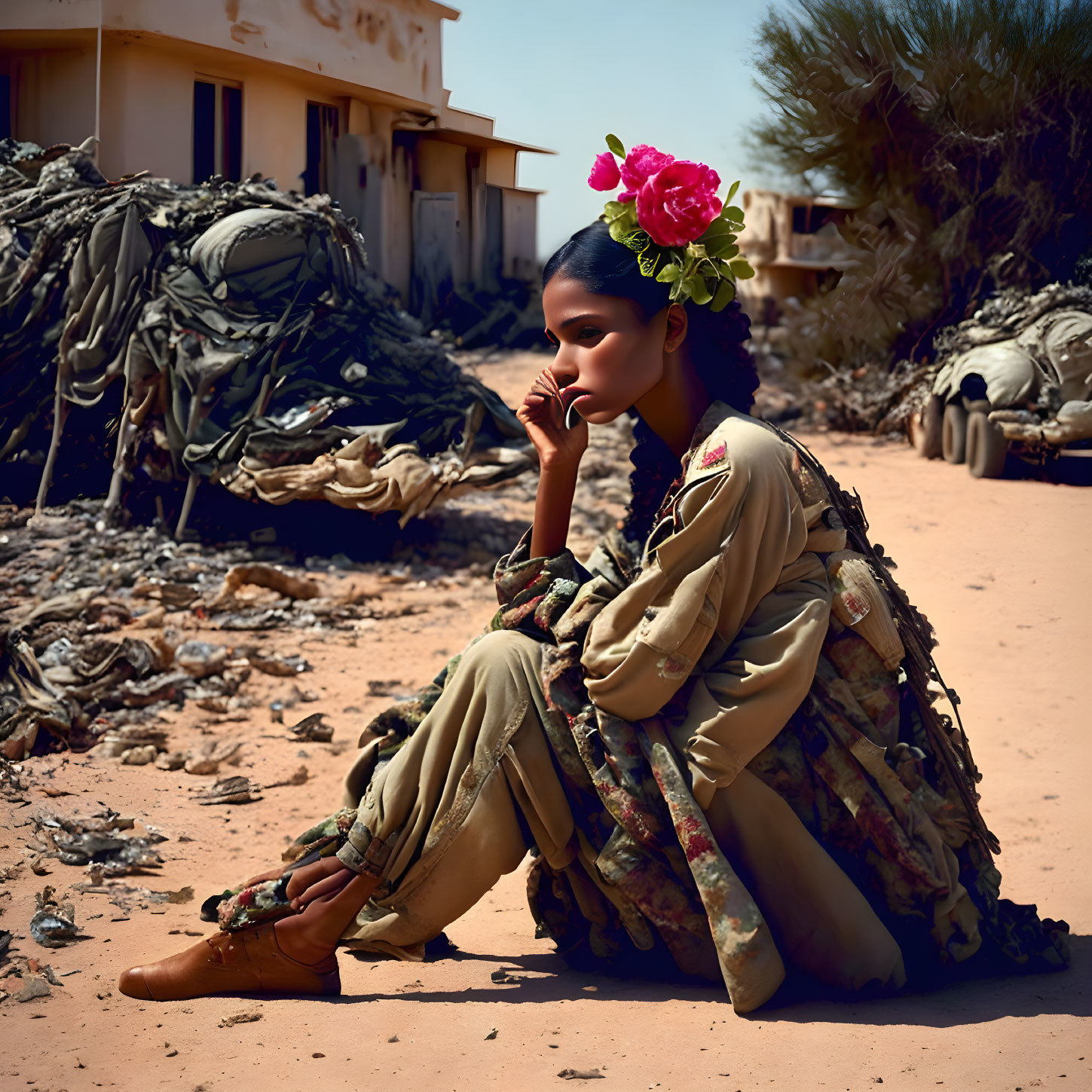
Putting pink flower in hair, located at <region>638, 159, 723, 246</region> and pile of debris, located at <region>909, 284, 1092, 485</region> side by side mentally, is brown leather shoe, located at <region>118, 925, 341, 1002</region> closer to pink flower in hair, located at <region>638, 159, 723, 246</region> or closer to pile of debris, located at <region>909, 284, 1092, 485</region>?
pink flower in hair, located at <region>638, 159, 723, 246</region>

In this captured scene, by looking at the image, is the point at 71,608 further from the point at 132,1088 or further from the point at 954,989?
the point at 954,989

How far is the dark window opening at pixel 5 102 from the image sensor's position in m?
11.7

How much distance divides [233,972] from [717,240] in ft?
5.75

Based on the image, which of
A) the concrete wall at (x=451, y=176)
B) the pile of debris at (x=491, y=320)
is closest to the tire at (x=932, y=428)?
the concrete wall at (x=451, y=176)

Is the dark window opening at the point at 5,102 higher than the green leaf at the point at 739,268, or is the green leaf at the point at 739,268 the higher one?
the dark window opening at the point at 5,102

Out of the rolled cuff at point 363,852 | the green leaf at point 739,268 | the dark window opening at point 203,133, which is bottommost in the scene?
the rolled cuff at point 363,852

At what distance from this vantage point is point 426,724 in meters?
2.29

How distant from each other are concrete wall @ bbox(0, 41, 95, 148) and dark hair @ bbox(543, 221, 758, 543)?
10.6 meters

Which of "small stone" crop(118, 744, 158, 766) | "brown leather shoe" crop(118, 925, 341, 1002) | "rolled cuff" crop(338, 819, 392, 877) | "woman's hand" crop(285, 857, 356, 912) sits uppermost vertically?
"rolled cuff" crop(338, 819, 392, 877)

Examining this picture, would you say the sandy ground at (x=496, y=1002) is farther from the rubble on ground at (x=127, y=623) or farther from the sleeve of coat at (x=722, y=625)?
the sleeve of coat at (x=722, y=625)

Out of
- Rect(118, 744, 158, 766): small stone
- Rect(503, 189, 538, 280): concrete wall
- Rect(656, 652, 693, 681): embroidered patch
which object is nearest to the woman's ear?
Rect(656, 652, 693, 681): embroidered patch

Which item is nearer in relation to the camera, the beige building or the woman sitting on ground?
A: the woman sitting on ground

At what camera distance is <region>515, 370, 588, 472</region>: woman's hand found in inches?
98.2

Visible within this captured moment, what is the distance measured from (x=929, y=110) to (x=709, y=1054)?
40.2 feet
